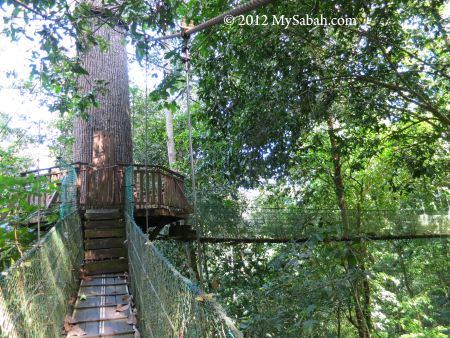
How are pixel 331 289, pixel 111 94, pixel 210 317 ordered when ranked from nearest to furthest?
pixel 210 317 → pixel 331 289 → pixel 111 94

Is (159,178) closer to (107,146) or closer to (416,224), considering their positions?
(107,146)

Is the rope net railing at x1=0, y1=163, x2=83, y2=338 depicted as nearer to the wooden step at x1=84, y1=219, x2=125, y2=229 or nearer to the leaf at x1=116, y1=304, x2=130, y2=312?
the leaf at x1=116, y1=304, x2=130, y2=312

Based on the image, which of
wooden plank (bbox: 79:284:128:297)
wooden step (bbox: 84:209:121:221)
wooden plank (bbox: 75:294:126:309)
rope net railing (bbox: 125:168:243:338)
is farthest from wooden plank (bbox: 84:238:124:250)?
rope net railing (bbox: 125:168:243:338)

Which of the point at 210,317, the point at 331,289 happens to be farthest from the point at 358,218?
the point at 210,317

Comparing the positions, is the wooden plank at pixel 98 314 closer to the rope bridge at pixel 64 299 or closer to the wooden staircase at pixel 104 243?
the rope bridge at pixel 64 299

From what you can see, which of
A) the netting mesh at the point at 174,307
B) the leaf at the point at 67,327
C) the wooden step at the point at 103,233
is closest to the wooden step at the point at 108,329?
the leaf at the point at 67,327

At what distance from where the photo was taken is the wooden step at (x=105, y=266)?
5.33 meters

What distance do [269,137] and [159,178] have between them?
7.79 feet

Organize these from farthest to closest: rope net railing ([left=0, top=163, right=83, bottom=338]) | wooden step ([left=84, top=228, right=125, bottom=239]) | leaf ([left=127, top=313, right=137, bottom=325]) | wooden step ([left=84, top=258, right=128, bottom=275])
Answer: wooden step ([left=84, top=228, right=125, bottom=239]), wooden step ([left=84, top=258, right=128, bottom=275]), leaf ([left=127, top=313, right=137, bottom=325]), rope net railing ([left=0, top=163, right=83, bottom=338])

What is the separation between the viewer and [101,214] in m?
6.02

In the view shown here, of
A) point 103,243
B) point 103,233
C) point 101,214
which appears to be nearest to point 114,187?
point 101,214

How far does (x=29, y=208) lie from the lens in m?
3.96

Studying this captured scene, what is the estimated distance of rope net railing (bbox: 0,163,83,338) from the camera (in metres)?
1.85

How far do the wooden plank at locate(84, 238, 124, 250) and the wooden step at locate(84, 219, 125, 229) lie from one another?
0.84 feet
